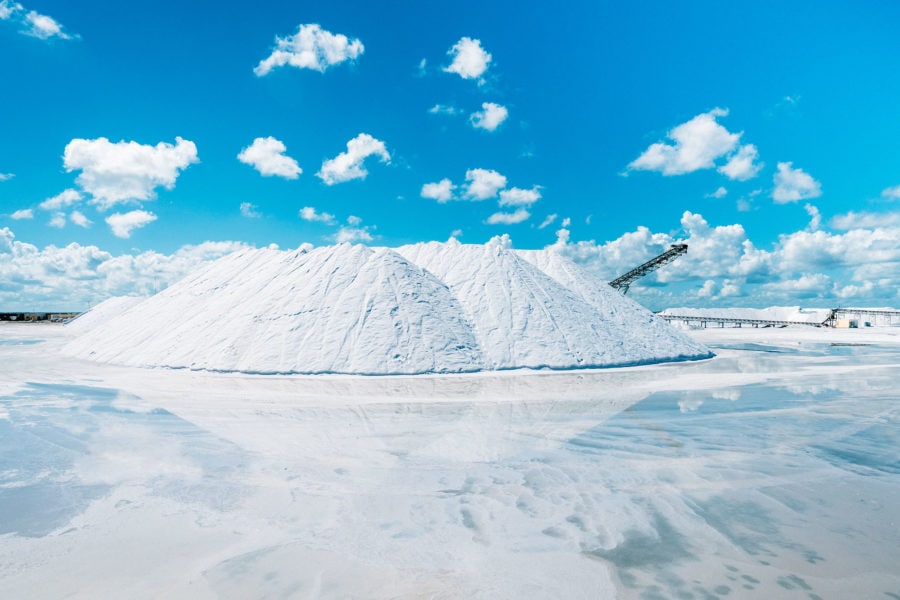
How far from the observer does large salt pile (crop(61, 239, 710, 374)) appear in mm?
13703

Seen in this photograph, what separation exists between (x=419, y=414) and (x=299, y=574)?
4982 mm

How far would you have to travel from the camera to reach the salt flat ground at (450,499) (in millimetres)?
3104

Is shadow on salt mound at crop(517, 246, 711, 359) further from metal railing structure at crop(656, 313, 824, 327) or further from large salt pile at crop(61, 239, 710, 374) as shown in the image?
metal railing structure at crop(656, 313, 824, 327)

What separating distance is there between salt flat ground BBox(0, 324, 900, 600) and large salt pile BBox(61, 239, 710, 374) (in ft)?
15.4

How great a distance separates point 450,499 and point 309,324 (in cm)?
1097

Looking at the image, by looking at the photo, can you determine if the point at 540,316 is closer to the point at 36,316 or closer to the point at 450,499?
the point at 450,499

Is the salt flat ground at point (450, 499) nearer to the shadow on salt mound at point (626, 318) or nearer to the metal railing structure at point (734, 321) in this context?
the shadow on salt mound at point (626, 318)

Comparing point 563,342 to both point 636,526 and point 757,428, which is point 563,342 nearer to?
point 757,428

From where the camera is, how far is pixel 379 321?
47.9ft

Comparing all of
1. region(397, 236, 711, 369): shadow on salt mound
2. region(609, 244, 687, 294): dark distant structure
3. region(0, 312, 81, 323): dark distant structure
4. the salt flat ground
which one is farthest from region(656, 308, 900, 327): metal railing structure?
region(0, 312, 81, 323): dark distant structure

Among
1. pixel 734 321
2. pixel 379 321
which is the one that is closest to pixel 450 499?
pixel 379 321

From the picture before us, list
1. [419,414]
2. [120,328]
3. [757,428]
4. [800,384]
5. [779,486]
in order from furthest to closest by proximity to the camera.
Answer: [120,328], [800,384], [419,414], [757,428], [779,486]

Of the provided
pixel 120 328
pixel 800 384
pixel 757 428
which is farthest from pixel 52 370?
pixel 800 384

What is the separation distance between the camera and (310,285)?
16.2 metres
